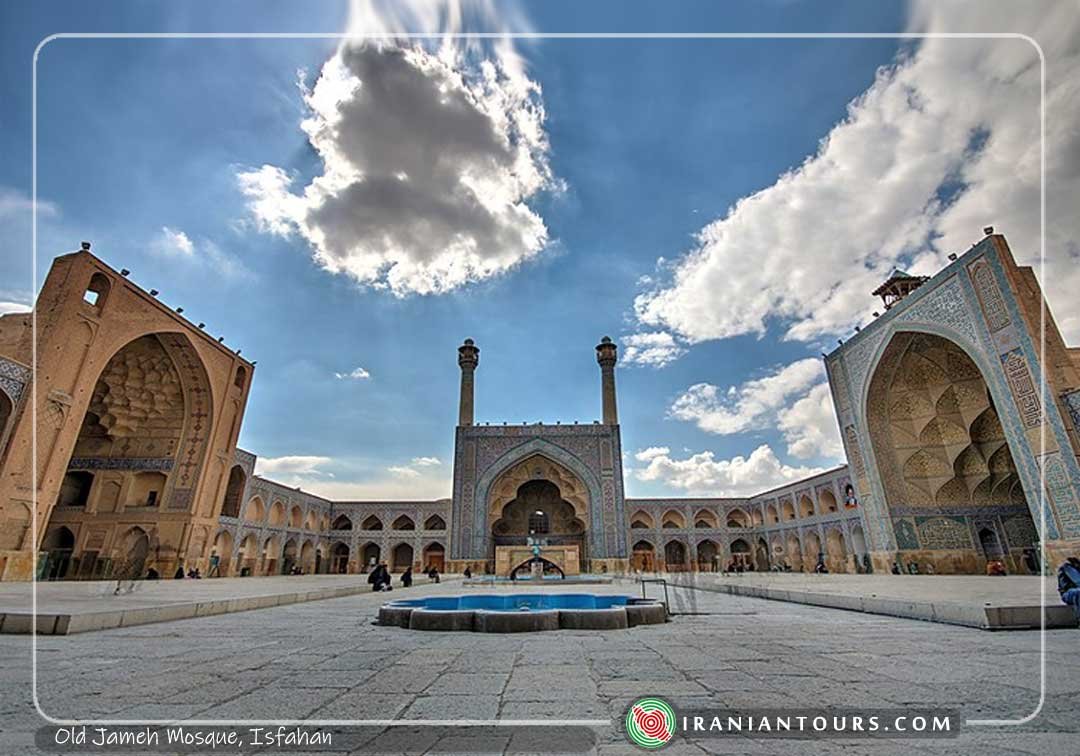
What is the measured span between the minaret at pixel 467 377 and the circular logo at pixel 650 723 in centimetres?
2228

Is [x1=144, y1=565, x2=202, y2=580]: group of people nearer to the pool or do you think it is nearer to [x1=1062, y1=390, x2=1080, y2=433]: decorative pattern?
the pool

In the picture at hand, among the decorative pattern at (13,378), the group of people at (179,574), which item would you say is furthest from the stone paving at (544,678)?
the group of people at (179,574)

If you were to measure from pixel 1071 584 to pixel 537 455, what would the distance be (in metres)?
19.9

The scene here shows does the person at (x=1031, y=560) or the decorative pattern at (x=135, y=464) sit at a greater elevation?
the decorative pattern at (x=135, y=464)

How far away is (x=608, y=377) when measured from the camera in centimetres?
2503

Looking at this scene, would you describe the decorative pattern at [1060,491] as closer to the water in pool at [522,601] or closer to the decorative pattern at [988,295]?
the decorative pattern at [988,295]

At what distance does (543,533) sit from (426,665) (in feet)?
77.0

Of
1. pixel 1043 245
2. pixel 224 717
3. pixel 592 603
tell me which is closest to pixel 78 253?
pixel 592 603

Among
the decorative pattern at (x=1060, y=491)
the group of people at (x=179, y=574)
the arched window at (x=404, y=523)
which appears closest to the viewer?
the decorative pattern at (x=1060, y=491)

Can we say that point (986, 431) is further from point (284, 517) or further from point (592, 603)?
point (284, 517)

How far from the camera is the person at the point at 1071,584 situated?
13.8 feet

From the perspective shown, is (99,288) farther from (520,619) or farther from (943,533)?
(943,533)

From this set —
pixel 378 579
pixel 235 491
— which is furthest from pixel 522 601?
pixel 235 491

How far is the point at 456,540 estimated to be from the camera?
22.2m
